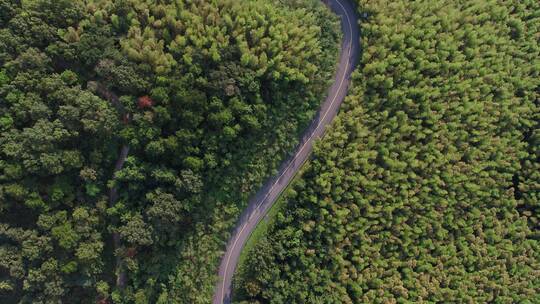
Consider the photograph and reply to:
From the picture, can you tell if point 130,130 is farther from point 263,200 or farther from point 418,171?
point 418,171

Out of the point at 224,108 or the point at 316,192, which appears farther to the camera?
the point at 316,192

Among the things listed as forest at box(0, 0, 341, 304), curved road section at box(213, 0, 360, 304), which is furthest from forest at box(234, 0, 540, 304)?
forest at box(0, 0, 341, 304)

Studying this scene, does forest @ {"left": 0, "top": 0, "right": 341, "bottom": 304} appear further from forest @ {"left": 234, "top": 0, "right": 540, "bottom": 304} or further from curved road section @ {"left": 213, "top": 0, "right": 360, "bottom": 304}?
forest @ {"left": 234, "top": 0, "right": 540, "bottom": 304}

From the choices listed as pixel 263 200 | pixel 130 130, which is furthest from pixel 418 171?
pixel 130 130

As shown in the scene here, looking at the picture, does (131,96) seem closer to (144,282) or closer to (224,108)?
(224,108)

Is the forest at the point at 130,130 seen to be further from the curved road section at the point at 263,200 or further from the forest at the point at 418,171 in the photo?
the forest at the point at 418,171

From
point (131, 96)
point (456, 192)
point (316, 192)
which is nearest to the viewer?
point (131, 96)

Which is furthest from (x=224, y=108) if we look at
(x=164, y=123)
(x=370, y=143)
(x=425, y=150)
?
(x=425, y=150)
